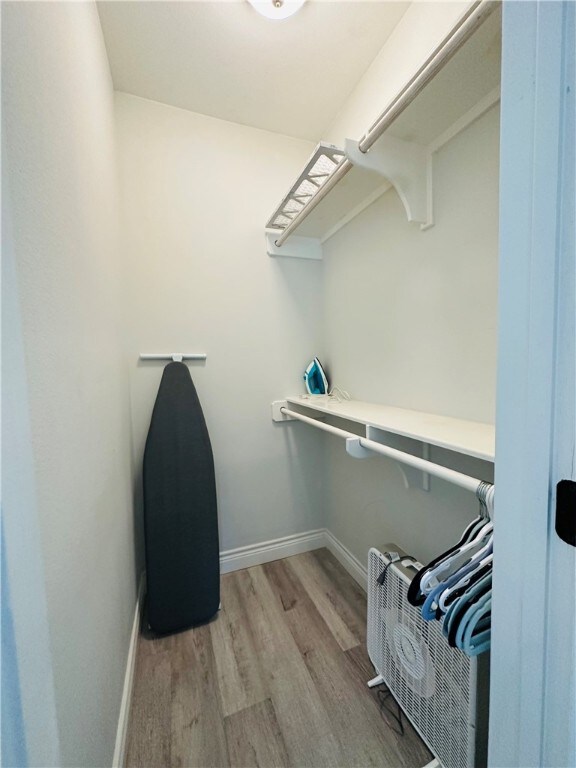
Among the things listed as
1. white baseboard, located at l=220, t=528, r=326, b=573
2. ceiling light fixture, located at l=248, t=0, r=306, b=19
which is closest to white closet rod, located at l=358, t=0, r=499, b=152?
ceiling light fixture, located at l=248, t=0, r=306, b=19

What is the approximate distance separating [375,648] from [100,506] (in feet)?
3.74

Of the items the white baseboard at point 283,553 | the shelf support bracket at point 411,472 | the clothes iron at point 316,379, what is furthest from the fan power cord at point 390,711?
the clothes iron at point 316,379

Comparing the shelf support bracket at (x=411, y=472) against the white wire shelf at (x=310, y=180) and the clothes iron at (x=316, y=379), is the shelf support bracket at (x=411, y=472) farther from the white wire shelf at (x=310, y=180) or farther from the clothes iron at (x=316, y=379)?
the white wire shelf at (x=310, y=180)

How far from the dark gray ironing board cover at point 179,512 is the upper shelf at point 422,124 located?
1.17 metres

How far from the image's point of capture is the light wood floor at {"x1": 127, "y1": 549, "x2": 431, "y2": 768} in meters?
0.90

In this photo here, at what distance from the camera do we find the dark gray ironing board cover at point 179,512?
4.40ft

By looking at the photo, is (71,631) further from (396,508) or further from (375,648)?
(396,508)

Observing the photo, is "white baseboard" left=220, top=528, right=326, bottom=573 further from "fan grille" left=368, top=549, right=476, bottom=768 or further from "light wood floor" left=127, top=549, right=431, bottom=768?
"fan grille" left=368, top=549, right=476, bottom=768

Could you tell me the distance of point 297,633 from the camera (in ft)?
4.23

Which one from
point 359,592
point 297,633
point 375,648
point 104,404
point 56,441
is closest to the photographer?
point 56,441

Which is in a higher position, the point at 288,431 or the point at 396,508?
the point at 288,431

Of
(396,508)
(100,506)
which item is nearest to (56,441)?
(100,506)

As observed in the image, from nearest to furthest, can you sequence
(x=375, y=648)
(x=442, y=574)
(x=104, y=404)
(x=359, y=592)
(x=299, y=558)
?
(x=442, y=574) → (x=104, y=404) → (x=375, y=648) → (x=359, y=592) → (x=299, y=558)

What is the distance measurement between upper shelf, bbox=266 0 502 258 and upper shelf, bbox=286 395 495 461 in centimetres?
74
